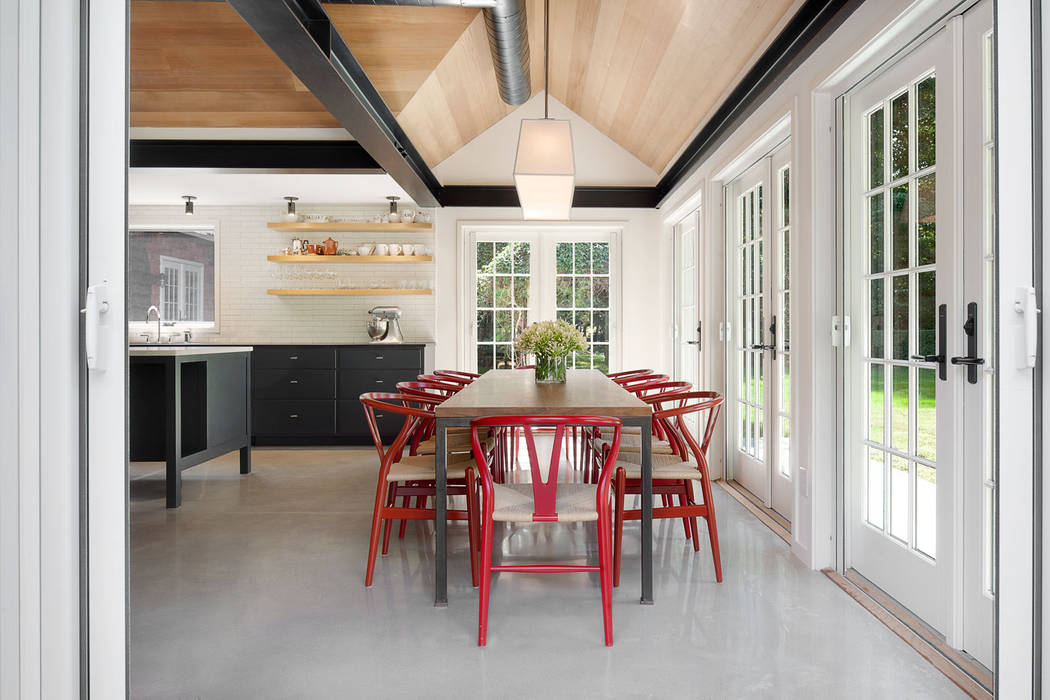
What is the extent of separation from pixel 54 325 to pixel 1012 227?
6.28 ft

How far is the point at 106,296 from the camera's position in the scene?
124 centimetres

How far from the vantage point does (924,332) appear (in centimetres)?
249

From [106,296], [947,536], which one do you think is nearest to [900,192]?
[947,536]


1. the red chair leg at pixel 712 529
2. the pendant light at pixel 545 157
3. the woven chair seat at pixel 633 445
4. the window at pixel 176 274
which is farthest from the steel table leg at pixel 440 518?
the window at pixel 176 274

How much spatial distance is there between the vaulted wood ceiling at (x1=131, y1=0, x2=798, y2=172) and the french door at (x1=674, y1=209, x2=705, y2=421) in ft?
2.51

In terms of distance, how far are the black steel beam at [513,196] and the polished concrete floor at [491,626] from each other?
420cm

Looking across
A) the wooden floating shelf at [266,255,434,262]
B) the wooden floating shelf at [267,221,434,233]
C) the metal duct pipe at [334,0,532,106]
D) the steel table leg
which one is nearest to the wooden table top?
the steel table leg

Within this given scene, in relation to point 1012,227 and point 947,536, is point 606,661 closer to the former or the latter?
point 947,536

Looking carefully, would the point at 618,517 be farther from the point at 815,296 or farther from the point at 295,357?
the point at 295,357

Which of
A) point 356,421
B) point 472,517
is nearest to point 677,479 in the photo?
point 472,517

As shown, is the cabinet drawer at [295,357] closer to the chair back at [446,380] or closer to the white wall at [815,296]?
the chair back at [446,380]

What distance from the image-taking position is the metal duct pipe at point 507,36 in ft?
11.2

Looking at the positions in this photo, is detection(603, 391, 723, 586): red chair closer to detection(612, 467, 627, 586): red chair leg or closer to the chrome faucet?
detection(612, 467, 627, 586): red chair leg

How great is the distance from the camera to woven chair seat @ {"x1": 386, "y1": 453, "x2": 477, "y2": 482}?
2.98 metres
